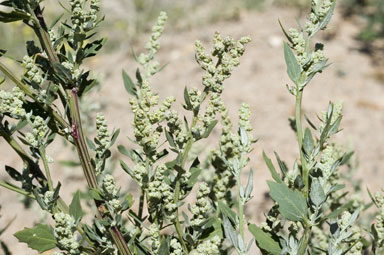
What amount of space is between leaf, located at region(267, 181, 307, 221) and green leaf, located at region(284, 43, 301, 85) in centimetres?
27

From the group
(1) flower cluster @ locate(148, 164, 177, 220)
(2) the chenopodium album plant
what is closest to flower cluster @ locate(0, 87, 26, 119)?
(2) the chenopodium album plant

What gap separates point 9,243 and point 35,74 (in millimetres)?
2155

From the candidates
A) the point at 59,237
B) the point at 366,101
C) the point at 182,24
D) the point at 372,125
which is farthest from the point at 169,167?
the point at 182,24

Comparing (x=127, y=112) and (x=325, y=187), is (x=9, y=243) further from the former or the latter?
(x=325, y=187)

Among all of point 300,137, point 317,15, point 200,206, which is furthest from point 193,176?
point 317,15

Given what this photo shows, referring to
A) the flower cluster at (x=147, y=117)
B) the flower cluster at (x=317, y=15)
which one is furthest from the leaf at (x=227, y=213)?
the flower cluster at (x=317, y=15)

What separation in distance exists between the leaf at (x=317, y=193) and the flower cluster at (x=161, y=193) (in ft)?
1.16

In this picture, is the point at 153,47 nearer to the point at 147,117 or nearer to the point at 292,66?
the point at 147,117

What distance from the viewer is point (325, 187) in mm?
1341

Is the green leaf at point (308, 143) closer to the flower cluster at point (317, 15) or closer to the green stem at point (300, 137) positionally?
the green stem at point (300, 137)

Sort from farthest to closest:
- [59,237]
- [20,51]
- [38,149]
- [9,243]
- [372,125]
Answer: [20,51] < [372,125] < [9,243] < [38,149] < [59,237]

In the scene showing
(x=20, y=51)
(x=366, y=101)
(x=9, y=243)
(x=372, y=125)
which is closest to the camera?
(x=9, y=243)

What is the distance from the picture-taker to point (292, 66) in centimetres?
125

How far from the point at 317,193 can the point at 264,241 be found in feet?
0.83
